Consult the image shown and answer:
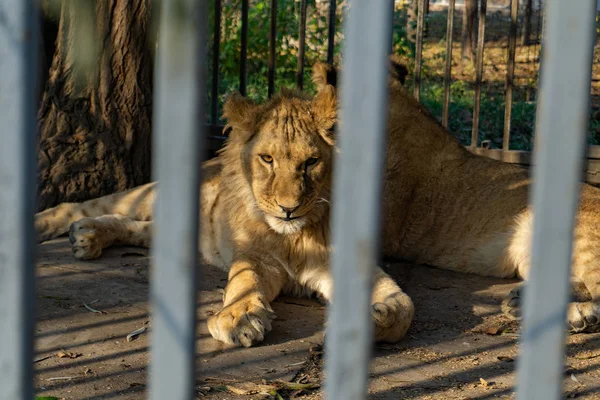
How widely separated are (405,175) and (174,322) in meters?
3.66

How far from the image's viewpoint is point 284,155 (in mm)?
Answer: 3645

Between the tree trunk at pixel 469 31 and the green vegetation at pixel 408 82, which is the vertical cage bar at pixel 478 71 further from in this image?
the tree trunk at pixel 469 31

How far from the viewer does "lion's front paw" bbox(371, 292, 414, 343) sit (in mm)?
3250

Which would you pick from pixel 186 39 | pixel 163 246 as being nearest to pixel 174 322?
pixel 163 246

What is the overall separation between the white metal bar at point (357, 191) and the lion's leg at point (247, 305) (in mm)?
2109

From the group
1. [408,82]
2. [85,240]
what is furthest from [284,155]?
[408,82]

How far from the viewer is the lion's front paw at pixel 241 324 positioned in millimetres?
3199

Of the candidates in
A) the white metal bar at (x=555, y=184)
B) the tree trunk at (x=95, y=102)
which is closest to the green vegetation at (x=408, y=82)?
the tree trunk at (x=95, y=102)

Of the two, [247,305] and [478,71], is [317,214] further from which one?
[478,71]

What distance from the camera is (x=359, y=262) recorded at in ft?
3.61

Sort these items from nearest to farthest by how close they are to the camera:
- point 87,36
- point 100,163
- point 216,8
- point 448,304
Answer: point 448,304
point 87,36
point 100,163
point 216,8

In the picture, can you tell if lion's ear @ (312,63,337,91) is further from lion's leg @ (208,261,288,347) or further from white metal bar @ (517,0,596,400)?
white metal bar @ (517,0,596,400)

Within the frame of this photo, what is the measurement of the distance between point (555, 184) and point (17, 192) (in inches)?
27.5

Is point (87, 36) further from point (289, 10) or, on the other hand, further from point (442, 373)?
point (289, 10)
